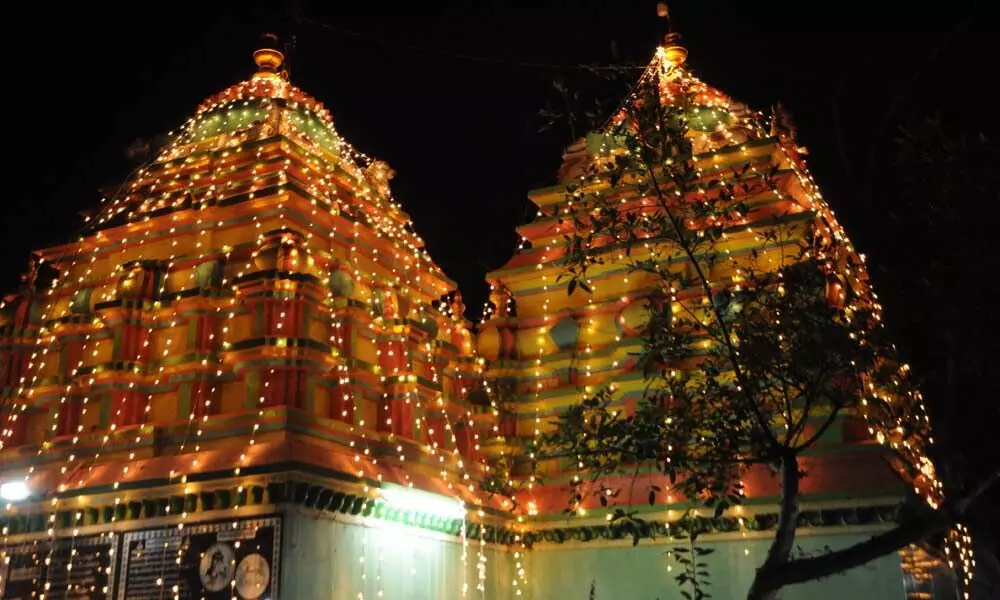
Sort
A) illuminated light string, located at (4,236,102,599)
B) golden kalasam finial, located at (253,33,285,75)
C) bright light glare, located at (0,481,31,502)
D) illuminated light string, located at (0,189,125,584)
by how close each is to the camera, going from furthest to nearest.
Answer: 1. golden kalasam finial, located at (253,33,285,75)
2. illuminated light string, located at (0,189,125,584)
3. bright light glare, located at (0,481,31,502)
4. illuminated light string, located at (4,236,102,599)

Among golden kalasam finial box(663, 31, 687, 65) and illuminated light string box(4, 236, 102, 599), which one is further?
golden kalasam finial box(663, 31, 687, 65)

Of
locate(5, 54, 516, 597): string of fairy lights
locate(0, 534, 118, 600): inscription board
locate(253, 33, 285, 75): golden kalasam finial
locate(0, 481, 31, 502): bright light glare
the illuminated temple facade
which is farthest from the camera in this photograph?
locate(253, 33, 285, 75): golden kalasam finial

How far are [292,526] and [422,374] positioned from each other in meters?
5.14

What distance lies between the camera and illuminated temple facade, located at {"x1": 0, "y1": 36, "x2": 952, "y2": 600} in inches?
450

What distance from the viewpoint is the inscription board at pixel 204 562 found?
10.8 meters

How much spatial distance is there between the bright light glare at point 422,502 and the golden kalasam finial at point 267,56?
10.2 metres

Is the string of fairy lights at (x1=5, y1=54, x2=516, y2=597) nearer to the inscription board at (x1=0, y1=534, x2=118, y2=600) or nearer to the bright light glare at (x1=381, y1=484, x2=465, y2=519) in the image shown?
the inscription board at (x1=0, y1=534, x2=118, y2=600)

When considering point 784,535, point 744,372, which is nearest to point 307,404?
point 744,372

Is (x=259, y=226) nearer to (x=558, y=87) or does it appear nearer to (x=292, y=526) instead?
(x=292, y=526)

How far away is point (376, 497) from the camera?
39.4 feet

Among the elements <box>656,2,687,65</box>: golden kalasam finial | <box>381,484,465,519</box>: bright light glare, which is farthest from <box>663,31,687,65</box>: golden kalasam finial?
<box>381,484,465,519</box>: bright light glare

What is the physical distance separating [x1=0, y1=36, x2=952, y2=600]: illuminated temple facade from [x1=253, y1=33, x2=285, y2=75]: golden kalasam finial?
121cm

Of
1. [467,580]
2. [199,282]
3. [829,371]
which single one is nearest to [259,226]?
[199,282]

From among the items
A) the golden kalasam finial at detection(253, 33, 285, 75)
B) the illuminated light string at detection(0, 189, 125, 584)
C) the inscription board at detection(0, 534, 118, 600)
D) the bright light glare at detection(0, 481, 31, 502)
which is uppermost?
the golden kalasam finial at detection(253, 33, 285, 75)
